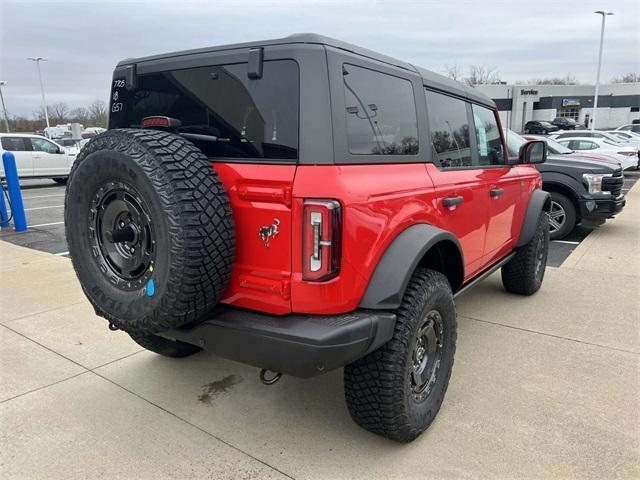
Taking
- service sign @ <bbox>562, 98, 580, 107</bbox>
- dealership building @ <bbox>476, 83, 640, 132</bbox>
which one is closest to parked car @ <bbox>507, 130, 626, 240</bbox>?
dealership building @ <bbox>476, 83, 640, 132</bbox>

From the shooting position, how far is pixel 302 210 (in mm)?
2018

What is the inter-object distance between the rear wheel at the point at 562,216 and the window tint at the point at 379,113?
5797mm

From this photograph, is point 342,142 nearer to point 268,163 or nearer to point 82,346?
point 268,163

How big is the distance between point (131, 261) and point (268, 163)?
0.80 m

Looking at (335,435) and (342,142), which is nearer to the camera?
(342,142)

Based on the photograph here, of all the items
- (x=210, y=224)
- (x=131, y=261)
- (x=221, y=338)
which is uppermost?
(x=210, y=224)

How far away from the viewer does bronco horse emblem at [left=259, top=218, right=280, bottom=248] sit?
2.09 metres

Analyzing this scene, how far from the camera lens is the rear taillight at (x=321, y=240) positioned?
2.00 meters

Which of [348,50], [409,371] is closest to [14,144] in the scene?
[348,50]

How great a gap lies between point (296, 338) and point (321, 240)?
42 centimetres

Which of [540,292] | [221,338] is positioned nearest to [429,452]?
[221,338]

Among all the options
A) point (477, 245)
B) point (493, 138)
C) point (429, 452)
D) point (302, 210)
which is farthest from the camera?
point (493, 138)

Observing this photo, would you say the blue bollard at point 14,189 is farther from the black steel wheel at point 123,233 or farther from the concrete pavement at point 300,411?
the black steel wheel at point 123,233

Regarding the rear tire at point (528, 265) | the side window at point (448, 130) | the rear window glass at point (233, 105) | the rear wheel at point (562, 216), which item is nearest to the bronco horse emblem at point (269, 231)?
the rear window glass at point (233, 105)
